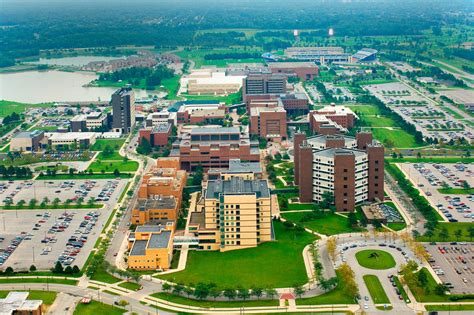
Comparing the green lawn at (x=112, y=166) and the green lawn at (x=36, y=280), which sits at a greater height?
the green lawn at (x=112, y=166)

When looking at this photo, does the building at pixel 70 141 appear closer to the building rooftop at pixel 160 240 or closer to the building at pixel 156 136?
the building at pixel 156 136

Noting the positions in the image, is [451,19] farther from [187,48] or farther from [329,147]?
[329,147]

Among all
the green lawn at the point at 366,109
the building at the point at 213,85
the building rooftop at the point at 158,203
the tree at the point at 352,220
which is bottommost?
the tree at the point at 352,220

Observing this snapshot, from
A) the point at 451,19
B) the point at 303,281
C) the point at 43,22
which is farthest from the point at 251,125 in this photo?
the point at 43,22

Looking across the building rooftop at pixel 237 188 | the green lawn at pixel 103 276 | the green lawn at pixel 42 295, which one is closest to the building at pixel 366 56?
the building rooftop at pixel 237 188

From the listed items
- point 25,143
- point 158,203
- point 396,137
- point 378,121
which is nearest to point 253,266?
point 158,203

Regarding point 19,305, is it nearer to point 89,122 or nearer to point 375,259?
point 375,259
